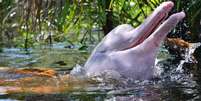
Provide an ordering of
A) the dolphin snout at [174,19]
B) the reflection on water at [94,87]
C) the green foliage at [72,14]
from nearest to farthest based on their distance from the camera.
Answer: the reflection on water at [94,87] → the dolphin snout at [174,19] → the green foliage at [72,14]

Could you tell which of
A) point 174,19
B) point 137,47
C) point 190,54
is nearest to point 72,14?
point 190,54

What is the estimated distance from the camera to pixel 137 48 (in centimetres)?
364

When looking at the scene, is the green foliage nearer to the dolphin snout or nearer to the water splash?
the water splash

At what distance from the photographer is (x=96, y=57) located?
3881 millimetres

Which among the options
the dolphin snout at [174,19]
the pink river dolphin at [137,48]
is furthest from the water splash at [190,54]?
the dolphin snout at [174,19]

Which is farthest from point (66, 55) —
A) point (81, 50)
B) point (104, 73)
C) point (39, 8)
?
point (104, 73)

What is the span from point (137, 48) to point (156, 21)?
22cm

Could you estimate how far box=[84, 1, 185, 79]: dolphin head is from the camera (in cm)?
358

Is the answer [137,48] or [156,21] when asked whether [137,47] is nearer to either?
[137,48]

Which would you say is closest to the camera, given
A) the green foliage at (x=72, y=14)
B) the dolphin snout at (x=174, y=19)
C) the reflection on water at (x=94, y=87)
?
the reflection on water at (x=94, y=87)

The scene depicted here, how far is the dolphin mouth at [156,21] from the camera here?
3.57m

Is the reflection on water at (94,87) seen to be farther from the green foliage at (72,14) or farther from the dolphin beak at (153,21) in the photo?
the green foliage at (72,14)

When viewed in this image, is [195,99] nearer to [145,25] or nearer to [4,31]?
[145,25]

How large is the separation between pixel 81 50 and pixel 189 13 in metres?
1.52
